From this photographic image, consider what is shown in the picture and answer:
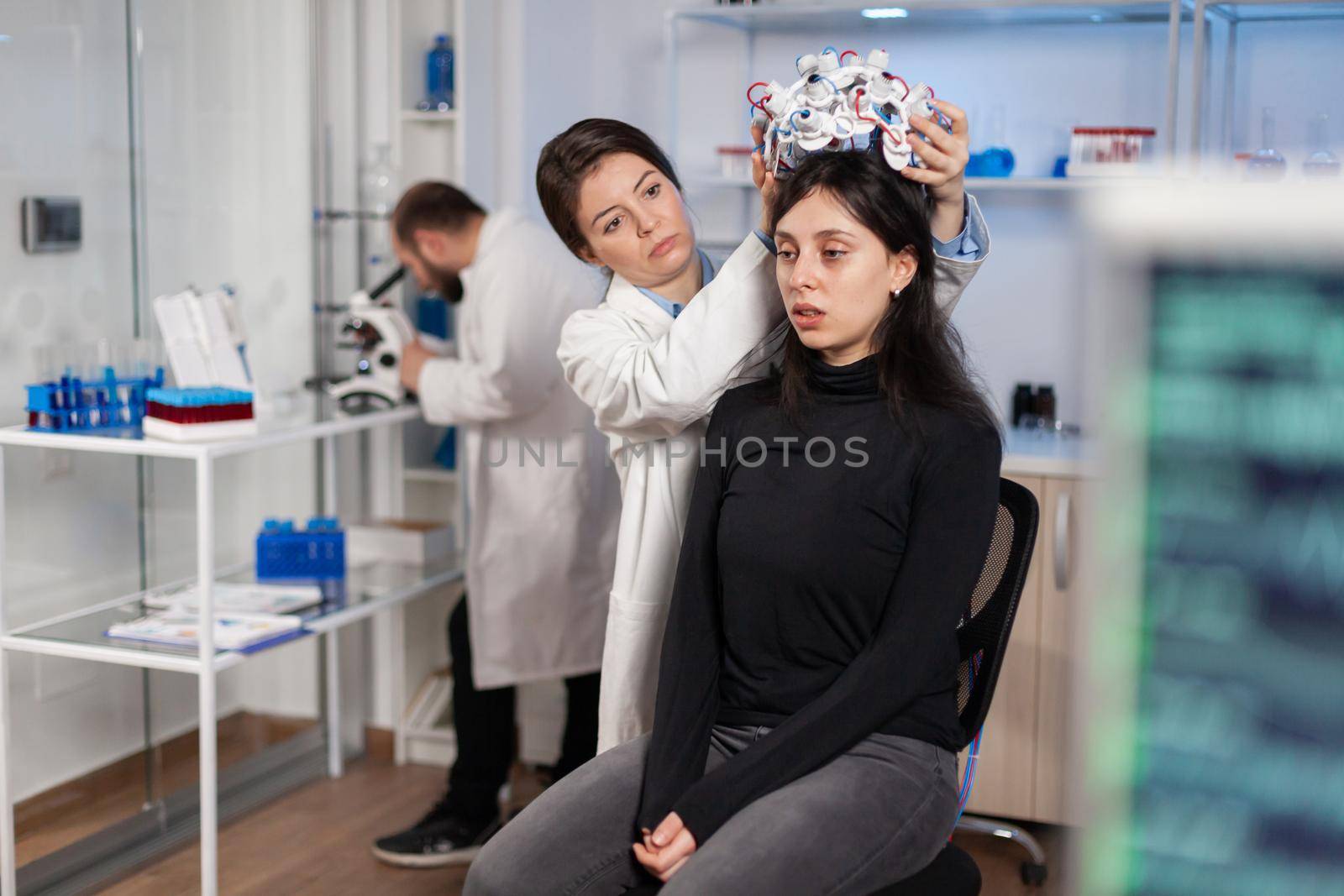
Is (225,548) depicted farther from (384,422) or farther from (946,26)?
(946,26)

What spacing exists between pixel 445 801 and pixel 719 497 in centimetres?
154

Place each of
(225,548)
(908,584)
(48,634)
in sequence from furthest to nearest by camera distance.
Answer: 1. (225,548)
2. (48,634)
3. (908,584)

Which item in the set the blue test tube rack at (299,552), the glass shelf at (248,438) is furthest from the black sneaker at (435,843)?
the glass shelf at (248,438)

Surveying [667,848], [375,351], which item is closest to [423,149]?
[375,351]

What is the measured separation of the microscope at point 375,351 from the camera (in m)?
2.98

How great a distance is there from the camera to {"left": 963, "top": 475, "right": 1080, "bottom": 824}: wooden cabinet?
2.77 m

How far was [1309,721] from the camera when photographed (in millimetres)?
563

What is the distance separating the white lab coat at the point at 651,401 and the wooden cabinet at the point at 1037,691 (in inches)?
46.5

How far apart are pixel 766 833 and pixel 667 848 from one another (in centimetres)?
14

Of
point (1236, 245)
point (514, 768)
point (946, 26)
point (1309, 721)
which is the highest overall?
point (946, 26)

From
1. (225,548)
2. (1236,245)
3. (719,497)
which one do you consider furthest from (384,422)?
(1236,245)

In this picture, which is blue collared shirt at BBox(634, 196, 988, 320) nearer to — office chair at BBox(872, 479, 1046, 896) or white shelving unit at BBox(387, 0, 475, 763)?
office chair at BBox(872, 479, 1046, 896)

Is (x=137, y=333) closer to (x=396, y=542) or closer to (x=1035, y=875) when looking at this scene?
(x=396, y=542)

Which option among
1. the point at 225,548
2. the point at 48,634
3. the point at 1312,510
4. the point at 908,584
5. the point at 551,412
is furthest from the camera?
the point at 225,548
